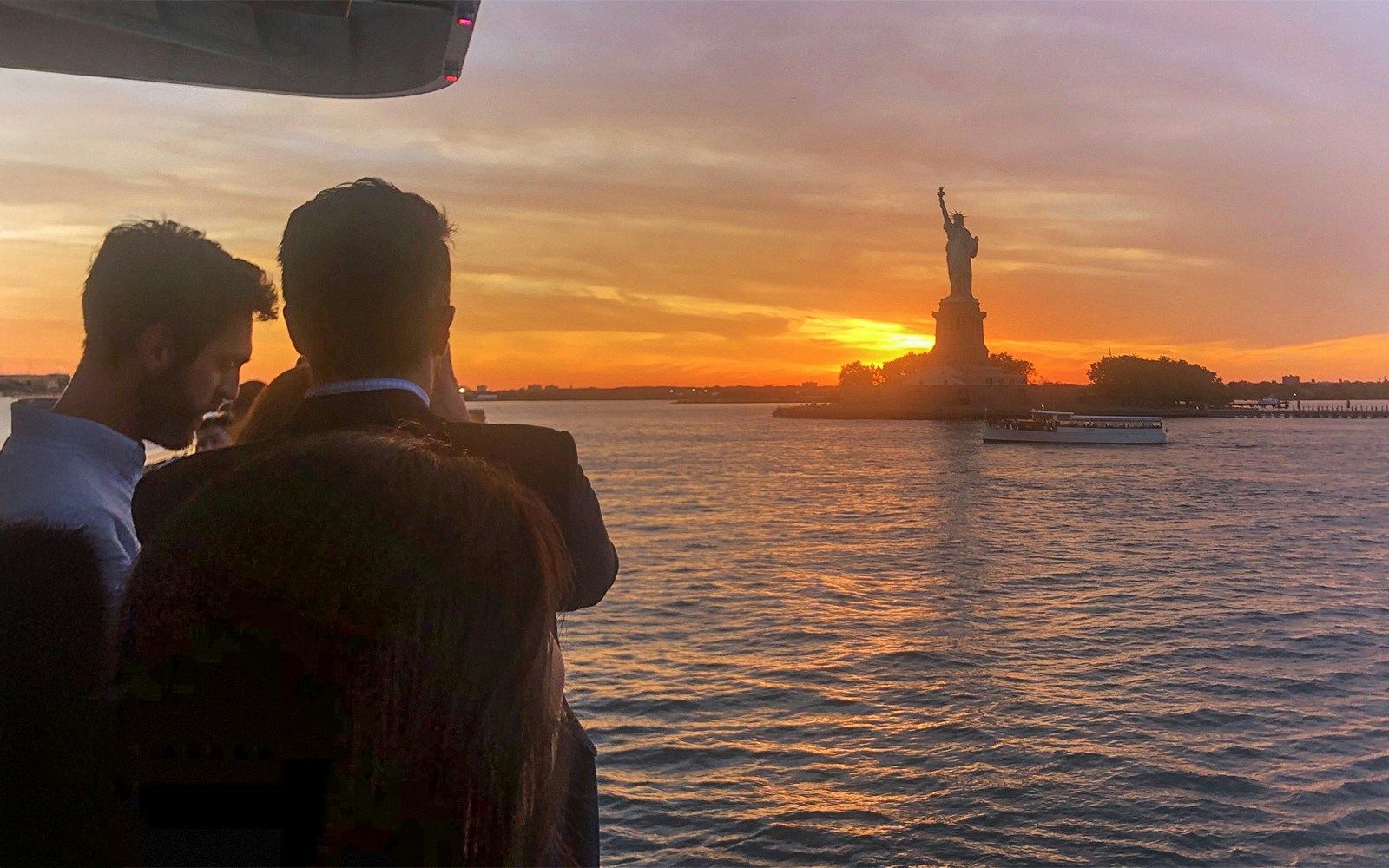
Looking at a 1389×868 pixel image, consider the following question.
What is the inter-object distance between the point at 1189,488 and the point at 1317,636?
21902 millimetres

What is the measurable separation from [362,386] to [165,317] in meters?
0.53

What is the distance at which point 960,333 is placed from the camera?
68.4 metres

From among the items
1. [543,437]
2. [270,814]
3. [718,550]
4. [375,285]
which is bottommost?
[718,550]

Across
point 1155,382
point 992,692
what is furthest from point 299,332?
point 1155,382

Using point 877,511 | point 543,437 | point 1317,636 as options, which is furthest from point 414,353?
point 877,511

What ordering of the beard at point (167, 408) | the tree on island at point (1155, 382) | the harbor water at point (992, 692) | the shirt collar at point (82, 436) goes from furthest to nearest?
the tree on island at point (1155, 382)
the harbor water at point (992, 692)
the beard at point (167, 408)
the shirt collar at point (82, 436)

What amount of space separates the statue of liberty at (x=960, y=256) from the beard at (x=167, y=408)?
66.2 meters

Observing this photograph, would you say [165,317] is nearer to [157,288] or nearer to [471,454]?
[157,288]

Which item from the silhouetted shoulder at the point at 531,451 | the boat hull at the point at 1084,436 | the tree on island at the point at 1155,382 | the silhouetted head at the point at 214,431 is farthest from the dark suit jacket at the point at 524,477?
the tree on island at the point at 1155,382

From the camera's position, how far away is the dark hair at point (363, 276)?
4.31 ft

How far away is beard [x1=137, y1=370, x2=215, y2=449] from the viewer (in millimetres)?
1622

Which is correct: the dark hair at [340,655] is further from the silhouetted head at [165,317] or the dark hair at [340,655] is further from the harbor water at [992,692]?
the harbor water at [992,692]

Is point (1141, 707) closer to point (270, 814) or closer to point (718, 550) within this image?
point (270, 814)

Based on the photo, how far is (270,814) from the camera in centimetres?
97
